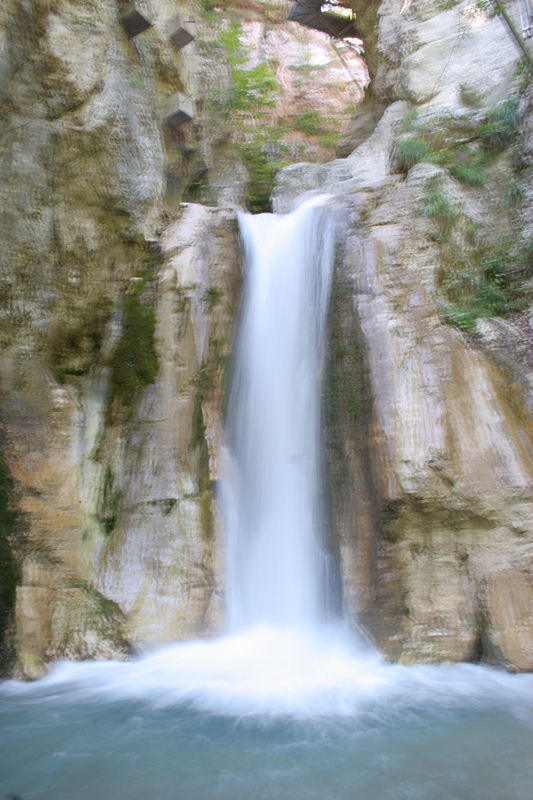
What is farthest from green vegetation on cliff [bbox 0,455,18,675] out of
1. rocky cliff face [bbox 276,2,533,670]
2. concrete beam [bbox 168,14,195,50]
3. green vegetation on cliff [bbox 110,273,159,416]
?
concrete beam [bbox 168,14,195,50]

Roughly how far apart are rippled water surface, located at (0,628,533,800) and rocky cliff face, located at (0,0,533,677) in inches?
19.3

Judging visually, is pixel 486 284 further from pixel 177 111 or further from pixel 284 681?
pixel 177 111

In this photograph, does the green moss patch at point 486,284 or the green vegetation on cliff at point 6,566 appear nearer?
the green vegetation on cliff at point 6,566

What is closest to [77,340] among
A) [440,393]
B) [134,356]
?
[134,356]

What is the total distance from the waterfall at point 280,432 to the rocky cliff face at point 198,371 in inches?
9.2

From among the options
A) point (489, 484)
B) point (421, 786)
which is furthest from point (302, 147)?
point (421, 786)

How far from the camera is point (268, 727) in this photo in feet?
15.7

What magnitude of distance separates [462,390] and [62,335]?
477cm

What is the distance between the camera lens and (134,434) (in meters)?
7.52

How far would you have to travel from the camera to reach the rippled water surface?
399 centimetres

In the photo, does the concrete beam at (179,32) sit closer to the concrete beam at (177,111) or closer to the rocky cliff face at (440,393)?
the concrete beam at (177,111)

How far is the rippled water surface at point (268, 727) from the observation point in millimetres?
3988

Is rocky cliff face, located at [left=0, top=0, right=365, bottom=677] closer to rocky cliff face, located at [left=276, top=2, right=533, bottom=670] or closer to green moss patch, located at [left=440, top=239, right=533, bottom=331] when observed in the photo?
rocky cliff face, located at [left=276, top=2, right=533, bottom=670]

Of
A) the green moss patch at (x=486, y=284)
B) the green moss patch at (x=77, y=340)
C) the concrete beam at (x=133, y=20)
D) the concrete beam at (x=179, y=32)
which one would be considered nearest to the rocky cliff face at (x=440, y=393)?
the green moss patch at (x=486, y=284)
